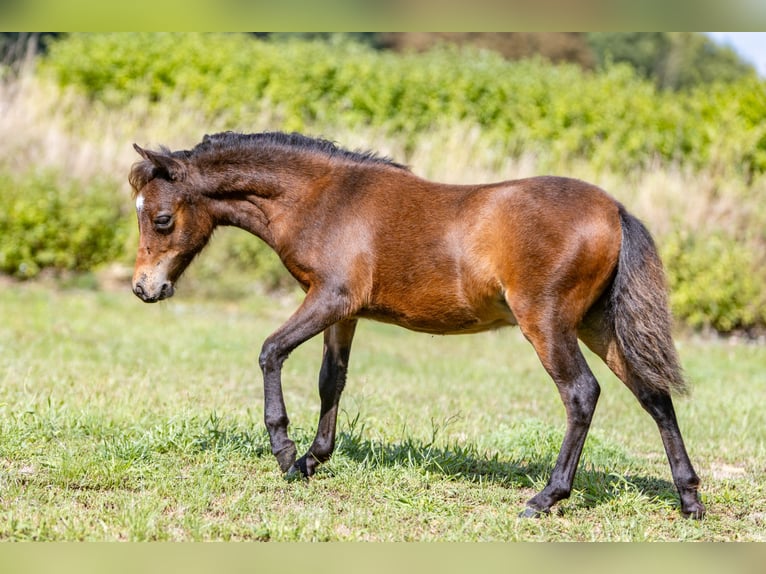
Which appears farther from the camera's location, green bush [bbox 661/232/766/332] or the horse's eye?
green bush [bbox 661/232/766/332]

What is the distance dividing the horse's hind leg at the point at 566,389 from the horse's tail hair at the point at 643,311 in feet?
0.93

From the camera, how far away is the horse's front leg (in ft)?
17.0

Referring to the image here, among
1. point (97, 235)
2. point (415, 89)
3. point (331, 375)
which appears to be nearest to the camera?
point (331, 375)

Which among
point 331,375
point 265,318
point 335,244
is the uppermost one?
point 335,244

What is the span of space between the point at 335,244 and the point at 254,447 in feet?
4.87

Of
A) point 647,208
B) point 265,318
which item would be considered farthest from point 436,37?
point 265,318

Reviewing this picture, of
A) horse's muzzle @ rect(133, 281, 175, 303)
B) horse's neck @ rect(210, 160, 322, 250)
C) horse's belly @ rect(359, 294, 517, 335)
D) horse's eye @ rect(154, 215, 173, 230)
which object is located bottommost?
horse's muzzle @ rect(133, 281, 175, 303)

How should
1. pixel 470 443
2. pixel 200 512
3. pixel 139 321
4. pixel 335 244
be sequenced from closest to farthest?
pixel 200 512 < pixel 335 244 < pixel 470 443 < pixel 139 321

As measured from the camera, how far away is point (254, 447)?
19.2ft

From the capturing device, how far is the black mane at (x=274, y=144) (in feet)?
18.3

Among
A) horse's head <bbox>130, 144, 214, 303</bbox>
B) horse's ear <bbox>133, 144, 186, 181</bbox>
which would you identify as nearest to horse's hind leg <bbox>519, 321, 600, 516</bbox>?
horse's head <bbox>130, 144, 214, 303</bbox>

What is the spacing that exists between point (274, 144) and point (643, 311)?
2.41 metres

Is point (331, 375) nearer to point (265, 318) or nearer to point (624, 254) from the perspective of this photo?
point (624, 254)

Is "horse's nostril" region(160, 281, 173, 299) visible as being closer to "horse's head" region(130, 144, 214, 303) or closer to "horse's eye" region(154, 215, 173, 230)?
"horse's head" region(130, 144, 214, 303)
